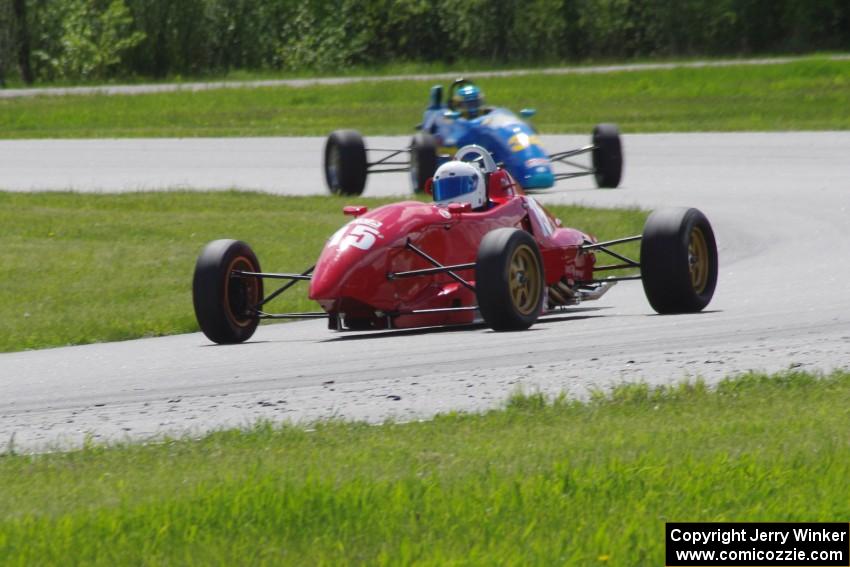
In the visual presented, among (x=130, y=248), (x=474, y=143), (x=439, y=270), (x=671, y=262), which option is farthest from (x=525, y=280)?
(x=474, y=143)

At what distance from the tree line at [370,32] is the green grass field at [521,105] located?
11239 mm

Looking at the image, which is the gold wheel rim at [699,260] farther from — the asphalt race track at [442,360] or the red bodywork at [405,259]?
the red bodywork at [405,259]

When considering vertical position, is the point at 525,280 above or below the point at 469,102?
below

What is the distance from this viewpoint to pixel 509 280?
35.8ft

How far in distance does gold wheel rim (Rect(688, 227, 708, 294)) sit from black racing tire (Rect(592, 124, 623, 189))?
10454 mm

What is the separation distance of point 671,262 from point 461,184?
196 centimetres

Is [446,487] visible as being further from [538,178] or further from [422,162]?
[422,162]

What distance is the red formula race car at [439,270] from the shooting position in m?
11.2

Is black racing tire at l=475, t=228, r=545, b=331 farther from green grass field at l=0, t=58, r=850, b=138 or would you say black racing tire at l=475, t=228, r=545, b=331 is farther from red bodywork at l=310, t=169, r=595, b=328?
green grass field at l=0, t=58, r=850, b=138

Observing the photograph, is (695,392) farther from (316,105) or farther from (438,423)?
(316,105)

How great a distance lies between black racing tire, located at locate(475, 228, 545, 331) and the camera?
1085 centimetres

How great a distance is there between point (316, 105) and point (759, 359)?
1391 inches

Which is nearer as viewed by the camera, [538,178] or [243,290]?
[243,290]

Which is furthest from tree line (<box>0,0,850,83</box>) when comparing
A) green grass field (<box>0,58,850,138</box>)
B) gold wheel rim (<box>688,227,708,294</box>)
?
gold wheel rim (<box>688,227,708,294</box>)
